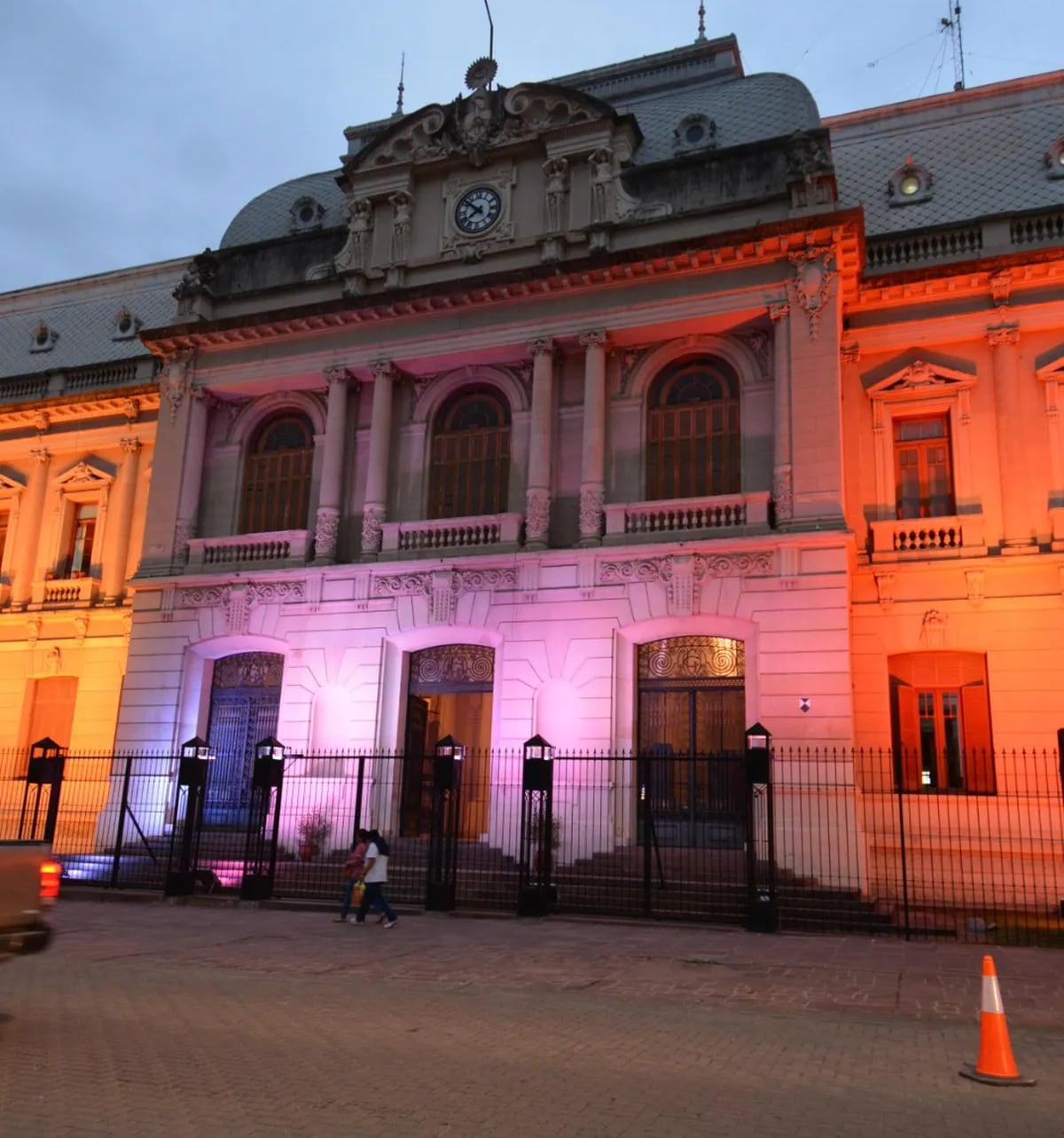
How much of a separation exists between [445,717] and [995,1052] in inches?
654

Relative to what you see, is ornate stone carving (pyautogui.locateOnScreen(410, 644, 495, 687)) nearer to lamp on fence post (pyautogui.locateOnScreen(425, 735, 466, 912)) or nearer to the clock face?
lamp on fence post (pyautogui.locateOnScreen(425, 735, 466, 912))

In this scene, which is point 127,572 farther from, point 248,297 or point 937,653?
point 937,653

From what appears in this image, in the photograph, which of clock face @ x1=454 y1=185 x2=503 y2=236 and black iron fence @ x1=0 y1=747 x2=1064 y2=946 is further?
clock face @ x1=454 y1=185 x2=503 y2=236

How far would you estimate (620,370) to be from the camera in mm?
23109

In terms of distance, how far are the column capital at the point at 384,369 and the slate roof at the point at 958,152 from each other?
11.1 metres

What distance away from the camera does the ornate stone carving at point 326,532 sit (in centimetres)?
2362

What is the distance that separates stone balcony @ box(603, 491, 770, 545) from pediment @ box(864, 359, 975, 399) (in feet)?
12.9

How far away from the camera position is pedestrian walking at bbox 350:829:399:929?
623 inches

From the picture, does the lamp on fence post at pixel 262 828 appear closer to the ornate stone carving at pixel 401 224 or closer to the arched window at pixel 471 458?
the arched window at pixel 471 458

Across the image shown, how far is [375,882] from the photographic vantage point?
15898 millimetres

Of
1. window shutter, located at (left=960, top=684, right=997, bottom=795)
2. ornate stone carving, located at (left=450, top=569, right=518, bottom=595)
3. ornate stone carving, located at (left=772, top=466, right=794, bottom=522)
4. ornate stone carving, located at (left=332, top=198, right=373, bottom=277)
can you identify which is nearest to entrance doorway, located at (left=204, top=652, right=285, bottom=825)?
ornate stone carving, located at (left=450, top=569, right=518, bottom=595)

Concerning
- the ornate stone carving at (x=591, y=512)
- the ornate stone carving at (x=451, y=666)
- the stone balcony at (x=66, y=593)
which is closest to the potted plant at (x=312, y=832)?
the ornate stone carving at (x=451, y=666)

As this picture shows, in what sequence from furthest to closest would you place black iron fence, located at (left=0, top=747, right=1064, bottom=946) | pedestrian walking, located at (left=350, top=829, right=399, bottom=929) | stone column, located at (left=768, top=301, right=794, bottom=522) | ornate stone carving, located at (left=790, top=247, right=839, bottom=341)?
1. ornate stone carving, located at (left=790, top=247, right=839, bottom=341)
2. stone column, located at (left=768, top=301, right=794, bottom=522)
3. black iron fence, located at (left=0, top=747, right=1064, bottom=946)
4. pedestrian walking, located at (left=350, top=829, right=399, bottom=929)

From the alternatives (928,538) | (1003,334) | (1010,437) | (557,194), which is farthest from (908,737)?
(557,194)
